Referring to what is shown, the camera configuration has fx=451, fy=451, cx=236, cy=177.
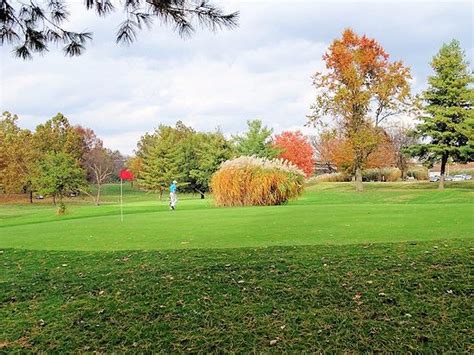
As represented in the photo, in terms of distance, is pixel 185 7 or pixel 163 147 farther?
pixel 163 147

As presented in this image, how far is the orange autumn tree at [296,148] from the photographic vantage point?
141ft

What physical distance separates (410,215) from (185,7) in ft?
21.6

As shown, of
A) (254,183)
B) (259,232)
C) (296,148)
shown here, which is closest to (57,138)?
(296,148)

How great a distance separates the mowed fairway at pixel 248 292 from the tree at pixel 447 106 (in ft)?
74.6

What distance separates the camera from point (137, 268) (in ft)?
18.8

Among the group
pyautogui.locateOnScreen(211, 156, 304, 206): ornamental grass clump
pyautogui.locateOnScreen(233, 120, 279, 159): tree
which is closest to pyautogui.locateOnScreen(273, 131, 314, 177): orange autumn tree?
pyautogui.locateOnScreen(233, 120, 279, 159): tree

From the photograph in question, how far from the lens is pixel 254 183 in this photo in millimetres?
16531

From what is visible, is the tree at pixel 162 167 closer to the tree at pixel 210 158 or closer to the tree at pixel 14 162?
the tree at pixel 210 158

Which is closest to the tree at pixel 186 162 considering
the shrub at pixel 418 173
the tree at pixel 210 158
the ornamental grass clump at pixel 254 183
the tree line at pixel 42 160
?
the tree at pixel 210 158

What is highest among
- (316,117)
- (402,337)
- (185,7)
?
(316,117)

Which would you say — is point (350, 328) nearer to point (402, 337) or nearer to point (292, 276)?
point (402, 337)

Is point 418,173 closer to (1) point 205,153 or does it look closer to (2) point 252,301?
(1) point 205,153

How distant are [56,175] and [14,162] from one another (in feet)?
14.5

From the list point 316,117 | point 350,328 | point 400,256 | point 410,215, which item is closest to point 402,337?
point 350,328
